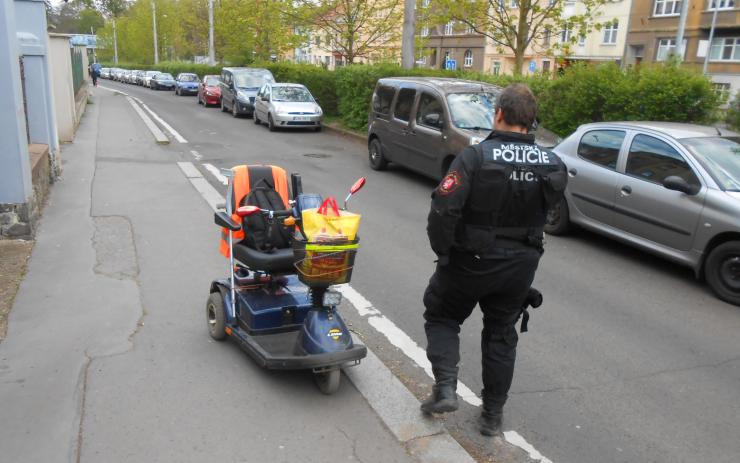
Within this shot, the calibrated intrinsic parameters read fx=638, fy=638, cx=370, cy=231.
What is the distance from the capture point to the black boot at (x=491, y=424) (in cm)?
372

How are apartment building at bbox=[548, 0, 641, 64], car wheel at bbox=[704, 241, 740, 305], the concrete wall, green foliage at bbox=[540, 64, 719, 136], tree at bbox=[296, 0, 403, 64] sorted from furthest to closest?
apartment building at bbox=[548, 0, 641, 64] < tree at bbox=[296, 0, 403, 64] < the concrete wall < green foliage at bbox=[540, 64, 719, 136] < car wheel at bbox=[704, 241, 740, 305]

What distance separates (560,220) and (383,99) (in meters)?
5.56

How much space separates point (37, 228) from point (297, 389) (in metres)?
5.18

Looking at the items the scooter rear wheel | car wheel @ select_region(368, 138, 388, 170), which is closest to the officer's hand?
the scooter rear wheel

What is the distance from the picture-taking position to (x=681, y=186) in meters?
6.64

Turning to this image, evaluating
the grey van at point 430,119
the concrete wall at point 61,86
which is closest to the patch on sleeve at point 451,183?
the grey van at point 430,119

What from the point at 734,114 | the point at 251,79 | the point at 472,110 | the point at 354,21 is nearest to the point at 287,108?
the point at 251,79

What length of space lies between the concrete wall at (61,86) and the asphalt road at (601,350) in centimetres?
997

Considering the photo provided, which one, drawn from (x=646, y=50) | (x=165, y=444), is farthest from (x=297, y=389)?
(x=646, y=50)

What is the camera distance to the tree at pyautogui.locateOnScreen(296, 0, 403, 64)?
25.4m

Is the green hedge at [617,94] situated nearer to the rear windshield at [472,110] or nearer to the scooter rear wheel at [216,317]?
the rear windshield at [472,110]

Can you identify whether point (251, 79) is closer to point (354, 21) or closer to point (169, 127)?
point (354, 21)

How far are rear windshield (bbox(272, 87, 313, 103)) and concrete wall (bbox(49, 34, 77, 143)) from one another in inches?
259

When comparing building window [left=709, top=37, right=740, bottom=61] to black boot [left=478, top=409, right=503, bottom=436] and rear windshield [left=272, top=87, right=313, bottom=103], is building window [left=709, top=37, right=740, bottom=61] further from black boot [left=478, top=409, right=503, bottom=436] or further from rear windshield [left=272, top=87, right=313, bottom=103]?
black boot [left=478, top=409, right=503, bottom=436]
